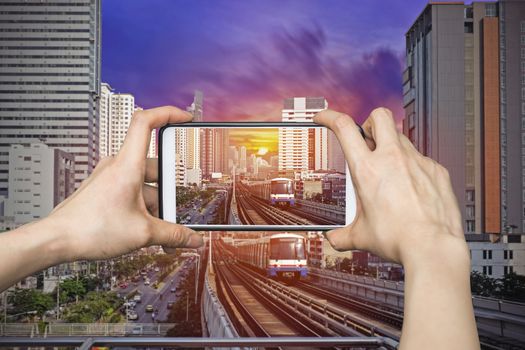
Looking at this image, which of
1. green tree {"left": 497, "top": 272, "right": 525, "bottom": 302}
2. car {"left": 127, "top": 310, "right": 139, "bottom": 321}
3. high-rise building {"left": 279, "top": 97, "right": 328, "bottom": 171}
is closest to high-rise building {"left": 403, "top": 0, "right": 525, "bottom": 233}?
green tree {"left": 497, "top": 272, "right": 525, "bottom": 302}

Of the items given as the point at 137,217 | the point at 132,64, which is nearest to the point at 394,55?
the point at 132,64

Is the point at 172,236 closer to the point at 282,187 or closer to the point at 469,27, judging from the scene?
the point at 282,187

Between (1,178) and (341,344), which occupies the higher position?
(1,178)

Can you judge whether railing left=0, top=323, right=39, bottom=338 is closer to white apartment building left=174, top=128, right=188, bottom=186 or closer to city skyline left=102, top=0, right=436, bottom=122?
city skyline left=102, top=0, right=436, bottom=122

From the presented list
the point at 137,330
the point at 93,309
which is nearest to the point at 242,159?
the point at 93,309

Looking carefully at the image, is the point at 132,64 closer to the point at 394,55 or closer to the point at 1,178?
the point at 1,178

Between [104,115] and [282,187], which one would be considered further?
[104,115]

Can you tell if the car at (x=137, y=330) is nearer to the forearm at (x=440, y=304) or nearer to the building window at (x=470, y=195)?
the building window at (x=470, y=195)
